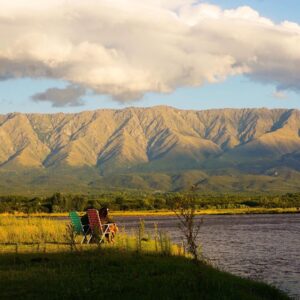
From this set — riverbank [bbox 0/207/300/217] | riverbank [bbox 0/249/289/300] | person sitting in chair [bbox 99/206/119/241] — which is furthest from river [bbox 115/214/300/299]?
riverbank [bbox 0/207/300/217]

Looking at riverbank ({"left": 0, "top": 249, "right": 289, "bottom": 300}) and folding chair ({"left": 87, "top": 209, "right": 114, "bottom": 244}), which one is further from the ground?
folding chair ({"left": 87, "top": 209, "right": 114, "bottom": 244})

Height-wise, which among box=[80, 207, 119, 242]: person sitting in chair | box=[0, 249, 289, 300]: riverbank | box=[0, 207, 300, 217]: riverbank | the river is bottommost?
box=[0, 207, 300, 217]: riverbank

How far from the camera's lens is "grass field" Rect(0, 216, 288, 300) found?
2214 cm

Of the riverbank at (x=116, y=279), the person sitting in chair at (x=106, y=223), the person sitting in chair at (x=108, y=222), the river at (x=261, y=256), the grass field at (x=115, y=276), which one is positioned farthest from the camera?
the person sitting in chair at (x=108, y=222)

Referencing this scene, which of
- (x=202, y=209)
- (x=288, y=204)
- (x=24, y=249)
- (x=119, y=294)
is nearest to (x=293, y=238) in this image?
(x=24, y=249)

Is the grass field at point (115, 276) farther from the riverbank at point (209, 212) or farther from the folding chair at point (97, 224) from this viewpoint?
the riverbank at point (209, 212)

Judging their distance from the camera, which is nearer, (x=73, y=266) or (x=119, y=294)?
(x=119, y=294)

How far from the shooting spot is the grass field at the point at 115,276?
72.6 ft

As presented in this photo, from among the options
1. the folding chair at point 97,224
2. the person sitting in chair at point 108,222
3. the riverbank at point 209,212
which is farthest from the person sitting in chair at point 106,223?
the riverbank at point 209,212

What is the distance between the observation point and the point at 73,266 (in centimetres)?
2906

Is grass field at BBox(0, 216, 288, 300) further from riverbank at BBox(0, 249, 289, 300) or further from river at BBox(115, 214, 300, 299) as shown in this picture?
river at BBox(115, 214, 300, 299)

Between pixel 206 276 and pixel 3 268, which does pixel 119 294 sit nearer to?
pixel 206 276

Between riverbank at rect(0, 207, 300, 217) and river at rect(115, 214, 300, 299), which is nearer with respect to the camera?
river at rect(115, 214, 300, 299)

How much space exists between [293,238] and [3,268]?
39987mm
